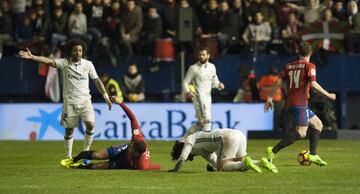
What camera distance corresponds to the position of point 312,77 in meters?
16.8

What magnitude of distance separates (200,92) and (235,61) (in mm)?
7971

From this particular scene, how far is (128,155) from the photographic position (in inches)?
633

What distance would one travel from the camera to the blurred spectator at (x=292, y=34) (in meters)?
28.9

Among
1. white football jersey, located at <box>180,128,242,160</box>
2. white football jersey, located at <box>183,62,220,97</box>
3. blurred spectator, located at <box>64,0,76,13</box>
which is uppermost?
blurred spectator, located at <box>64,0,76,13</box>

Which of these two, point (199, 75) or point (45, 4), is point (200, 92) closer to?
point (199, 75)

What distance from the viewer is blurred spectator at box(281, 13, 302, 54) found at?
1139 inches

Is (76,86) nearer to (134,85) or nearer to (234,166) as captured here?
(234,166)

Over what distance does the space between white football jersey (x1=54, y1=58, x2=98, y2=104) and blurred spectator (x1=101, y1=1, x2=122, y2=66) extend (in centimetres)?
1131

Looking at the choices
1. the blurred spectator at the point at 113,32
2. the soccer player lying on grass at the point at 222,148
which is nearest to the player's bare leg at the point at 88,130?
the soccer player lying on grass at the point at 222,148

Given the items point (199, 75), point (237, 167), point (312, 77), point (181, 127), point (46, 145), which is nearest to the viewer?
point (237, 167)

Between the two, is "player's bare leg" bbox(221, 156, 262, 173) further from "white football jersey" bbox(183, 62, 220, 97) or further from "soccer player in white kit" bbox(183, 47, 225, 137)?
"white football jersey" bbox(183, 62, 220, 97)

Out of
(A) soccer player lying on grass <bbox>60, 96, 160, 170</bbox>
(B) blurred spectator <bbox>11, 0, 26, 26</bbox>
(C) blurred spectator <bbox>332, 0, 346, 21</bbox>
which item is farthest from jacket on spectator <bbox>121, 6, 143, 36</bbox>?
(A) soccer player lying on grass <bbox>60, 96, 160, 170</bbox>

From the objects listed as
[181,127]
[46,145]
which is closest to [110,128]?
[181,127]

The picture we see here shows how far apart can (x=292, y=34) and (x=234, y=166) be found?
46.3 feet
